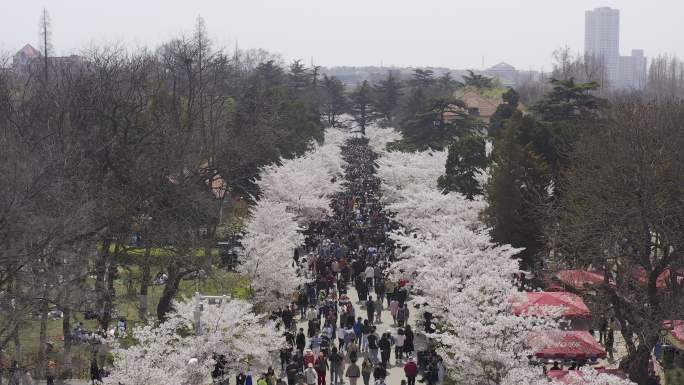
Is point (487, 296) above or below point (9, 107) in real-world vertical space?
below

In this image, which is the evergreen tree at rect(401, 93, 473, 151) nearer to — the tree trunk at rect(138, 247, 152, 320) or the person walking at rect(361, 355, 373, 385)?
the tree trunk at rect(138, 247, 152, 320)

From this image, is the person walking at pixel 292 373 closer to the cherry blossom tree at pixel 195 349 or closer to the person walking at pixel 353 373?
the cherry blossom tree at pixel 195 349

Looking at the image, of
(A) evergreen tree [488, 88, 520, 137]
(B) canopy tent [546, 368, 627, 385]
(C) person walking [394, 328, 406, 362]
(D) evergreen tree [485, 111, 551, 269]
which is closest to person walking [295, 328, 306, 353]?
(C) person walking [394, 328, 406, 362]

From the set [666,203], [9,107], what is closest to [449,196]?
[666,203]

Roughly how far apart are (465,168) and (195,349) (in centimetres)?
2616

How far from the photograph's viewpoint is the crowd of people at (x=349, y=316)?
20620 mm

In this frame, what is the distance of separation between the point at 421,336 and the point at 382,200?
28589mm

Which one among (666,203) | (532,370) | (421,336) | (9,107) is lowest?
(421,336)

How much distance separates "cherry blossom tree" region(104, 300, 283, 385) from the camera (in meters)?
15.6

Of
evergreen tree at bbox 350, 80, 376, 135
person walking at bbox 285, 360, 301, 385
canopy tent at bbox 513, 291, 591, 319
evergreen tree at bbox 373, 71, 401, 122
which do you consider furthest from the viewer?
evergreen tree at bbox 350, 80, 376, 135

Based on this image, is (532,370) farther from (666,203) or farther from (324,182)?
(324,182)

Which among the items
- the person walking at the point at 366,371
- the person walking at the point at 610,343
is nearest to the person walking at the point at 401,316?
the person walking at the point at 366,371

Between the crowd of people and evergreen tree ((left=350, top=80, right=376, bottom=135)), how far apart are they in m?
74.9

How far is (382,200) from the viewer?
2137 inches
